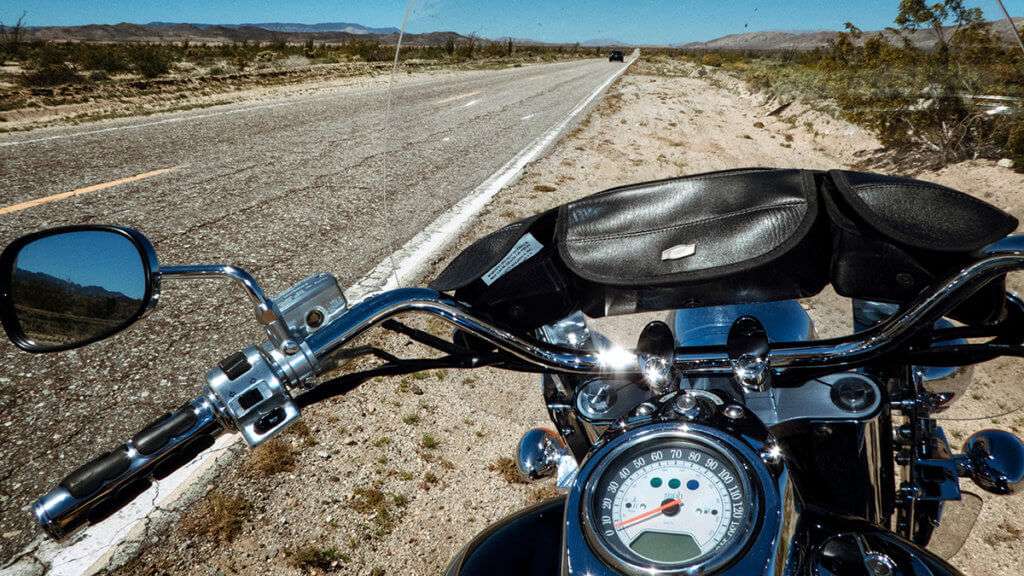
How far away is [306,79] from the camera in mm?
21047

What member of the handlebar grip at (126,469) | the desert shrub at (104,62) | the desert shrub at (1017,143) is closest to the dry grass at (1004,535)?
the handlebar grip at (126,469)

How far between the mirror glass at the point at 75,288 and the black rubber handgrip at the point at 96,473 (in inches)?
11.3

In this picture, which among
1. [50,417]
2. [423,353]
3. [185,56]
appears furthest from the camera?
[185,56]

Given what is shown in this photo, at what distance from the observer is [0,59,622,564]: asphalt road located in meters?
2.78

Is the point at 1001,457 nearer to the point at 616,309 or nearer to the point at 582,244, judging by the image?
the point at 616,309

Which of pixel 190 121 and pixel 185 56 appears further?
pixel 185 56

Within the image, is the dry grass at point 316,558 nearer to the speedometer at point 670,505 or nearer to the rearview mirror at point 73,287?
the rearview mirror at point 73,287

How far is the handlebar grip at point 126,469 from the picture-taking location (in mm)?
841

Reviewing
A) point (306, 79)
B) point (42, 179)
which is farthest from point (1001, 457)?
point (306, 79)

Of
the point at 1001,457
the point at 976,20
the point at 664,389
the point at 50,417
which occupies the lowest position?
the point at 50,417

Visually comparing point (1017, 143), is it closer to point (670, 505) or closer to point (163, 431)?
point (670, 505)

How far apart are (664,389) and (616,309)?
0.35 meters

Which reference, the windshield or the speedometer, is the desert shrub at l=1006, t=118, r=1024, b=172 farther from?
the speedometer

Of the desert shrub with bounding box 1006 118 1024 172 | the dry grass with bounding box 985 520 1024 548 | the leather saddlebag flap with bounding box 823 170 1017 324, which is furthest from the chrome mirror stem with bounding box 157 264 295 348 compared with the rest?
the desert shrub with bounding box 1006 118 1024 172
